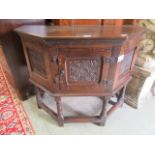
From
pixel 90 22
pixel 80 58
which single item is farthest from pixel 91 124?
→ pixel 90 22

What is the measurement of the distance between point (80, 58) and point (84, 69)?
0.35ft

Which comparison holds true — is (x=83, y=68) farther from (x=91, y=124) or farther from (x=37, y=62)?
(x=91, y=124)

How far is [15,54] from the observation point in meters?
1.58

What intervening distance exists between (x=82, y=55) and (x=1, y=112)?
4.04 ft

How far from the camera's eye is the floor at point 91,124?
152 centimetres

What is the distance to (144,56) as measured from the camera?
154cm

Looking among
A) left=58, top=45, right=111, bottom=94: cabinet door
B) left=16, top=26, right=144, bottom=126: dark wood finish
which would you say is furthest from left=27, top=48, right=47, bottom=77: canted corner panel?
left=58, top=45, right=111, bottom=94: cabinet door

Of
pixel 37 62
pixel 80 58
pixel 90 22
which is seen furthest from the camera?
pixel 90 22

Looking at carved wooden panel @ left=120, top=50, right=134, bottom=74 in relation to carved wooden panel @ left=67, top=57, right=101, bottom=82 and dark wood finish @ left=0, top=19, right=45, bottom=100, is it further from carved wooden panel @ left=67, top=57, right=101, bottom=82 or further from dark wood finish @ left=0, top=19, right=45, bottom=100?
dark wood finish @ left=0, top=19, right=45, bottom=100

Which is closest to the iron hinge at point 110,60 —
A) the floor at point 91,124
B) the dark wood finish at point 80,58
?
the dark wood finish at point 80,58

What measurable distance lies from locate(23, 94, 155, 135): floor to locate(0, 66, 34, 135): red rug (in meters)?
0.07

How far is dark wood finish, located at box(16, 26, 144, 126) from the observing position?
39.9 inches

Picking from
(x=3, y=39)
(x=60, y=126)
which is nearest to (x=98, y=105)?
(x=60, y=126)
